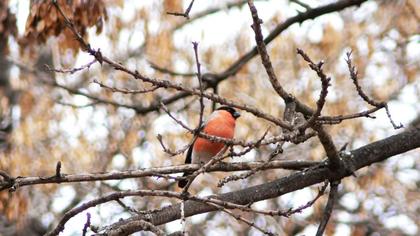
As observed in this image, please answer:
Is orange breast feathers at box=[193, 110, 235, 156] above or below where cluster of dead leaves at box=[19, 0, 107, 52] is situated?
above

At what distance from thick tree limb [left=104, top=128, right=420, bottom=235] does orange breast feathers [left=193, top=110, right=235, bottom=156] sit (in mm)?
1960

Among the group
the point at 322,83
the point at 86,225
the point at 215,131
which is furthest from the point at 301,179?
the point at 215,131

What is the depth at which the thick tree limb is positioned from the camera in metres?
3.11

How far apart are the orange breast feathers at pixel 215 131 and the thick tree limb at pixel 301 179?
77.2 inches

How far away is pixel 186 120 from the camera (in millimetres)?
7594

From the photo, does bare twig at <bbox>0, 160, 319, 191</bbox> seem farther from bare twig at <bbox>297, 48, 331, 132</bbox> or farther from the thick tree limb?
bare twig at <bbox>297, 48, 331, 132</bbox>

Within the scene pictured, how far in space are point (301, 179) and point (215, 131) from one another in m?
2.10

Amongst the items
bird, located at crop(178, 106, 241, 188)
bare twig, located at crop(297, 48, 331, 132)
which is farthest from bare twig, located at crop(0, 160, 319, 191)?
bird, located at crop(178, 106, 241, 188)

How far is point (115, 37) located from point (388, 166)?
10.0 ft

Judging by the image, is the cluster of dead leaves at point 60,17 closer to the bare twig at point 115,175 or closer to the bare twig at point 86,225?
the bare twig at point 115,175

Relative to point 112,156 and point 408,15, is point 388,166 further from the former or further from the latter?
point 112,156

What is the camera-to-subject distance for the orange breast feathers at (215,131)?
5367 millimetres

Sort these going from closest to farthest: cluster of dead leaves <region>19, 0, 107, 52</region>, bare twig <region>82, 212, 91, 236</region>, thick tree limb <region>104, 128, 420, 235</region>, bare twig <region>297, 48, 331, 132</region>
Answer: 1. bare twig <region>297, 48, 331, 132</region>
2. bare twig <region>82, 212, 91, 236</region>
3. thick tree limb <region>104, 128, 420, 235</region>
4. cluster of dead leaves <region>19, 0, 107, 52</region>

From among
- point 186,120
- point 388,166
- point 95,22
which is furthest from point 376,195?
point 95,22
